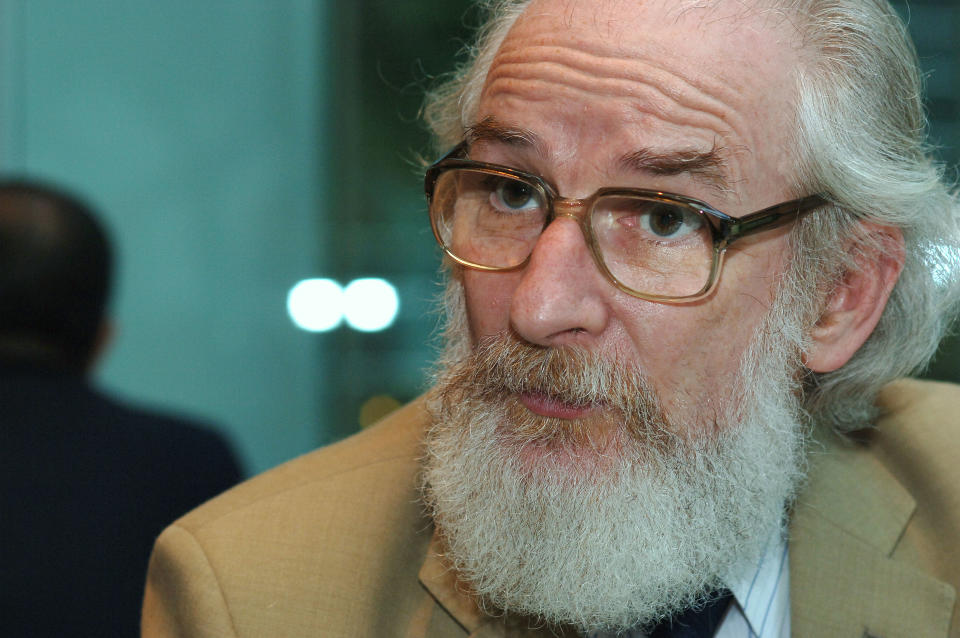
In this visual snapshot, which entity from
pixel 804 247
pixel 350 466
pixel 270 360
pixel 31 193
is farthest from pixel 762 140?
pixel 31 193

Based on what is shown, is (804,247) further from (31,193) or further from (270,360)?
(31,193)

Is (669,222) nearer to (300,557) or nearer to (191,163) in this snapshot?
(300,557)

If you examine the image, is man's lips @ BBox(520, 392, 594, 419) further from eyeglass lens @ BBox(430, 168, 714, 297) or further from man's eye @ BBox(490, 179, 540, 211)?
man's eye @ BBox(490, 179, 540, 211)

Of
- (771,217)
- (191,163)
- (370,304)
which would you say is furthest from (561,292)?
(191,163)

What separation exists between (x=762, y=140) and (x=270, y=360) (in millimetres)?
1732

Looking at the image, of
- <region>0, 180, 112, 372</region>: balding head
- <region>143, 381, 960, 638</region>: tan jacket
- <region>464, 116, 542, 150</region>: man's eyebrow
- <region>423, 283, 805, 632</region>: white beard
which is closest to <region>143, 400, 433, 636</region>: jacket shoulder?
<region>143, 381, 960, 638</region>: tan jacket

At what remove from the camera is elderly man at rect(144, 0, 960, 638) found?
5.24ft

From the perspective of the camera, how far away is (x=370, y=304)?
112 inches

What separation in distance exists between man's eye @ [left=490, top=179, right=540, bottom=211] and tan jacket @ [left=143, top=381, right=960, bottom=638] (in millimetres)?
609

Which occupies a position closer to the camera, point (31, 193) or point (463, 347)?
point (463, 347)

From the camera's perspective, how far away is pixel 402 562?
184 centimetres

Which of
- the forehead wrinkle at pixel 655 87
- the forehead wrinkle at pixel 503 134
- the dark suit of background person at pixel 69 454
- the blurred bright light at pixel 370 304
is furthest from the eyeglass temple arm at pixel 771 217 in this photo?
the dark suit of background person at pixel 69 454

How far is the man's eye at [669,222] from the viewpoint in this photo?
1.62 metres

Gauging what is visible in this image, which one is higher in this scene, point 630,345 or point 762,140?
point 762,140
